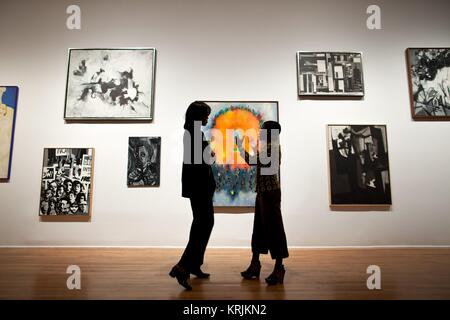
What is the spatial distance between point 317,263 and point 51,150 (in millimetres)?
4099

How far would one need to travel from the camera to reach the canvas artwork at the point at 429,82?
4.48 m

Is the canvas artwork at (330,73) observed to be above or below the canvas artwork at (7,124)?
above

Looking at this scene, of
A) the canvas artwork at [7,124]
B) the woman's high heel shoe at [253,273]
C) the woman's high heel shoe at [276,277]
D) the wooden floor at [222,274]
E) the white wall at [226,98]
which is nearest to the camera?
the wooden floor at [222,274]

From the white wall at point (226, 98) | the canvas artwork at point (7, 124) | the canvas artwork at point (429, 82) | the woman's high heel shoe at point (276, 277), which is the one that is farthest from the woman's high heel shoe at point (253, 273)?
the canvas artwork at point (7, 124)

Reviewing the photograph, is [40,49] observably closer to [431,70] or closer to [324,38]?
[324,38]

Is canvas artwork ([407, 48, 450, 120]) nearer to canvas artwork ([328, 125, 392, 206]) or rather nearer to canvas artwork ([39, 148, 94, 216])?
canvas artwork ([328, 125, 392, 206])

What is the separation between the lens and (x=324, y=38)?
4.63 m

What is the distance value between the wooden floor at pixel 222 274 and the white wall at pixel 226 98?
400 millimetres

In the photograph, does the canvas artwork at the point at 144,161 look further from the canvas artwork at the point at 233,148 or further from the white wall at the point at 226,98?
the canvas artwork at the point at 233,148

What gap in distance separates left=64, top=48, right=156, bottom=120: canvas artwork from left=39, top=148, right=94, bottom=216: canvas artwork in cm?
59

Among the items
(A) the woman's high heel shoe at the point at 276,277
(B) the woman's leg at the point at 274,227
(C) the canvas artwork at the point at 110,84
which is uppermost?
(C) the canvas artwork at the point at 110,84

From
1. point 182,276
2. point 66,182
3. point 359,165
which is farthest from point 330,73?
point 66,182

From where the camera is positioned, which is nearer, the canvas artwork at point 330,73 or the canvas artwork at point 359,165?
the canvas artwork at point 359,165

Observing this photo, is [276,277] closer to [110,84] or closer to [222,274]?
[222,274]
